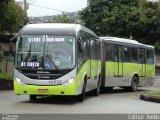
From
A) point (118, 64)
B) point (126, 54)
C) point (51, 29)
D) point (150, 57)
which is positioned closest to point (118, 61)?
point (118, 64)

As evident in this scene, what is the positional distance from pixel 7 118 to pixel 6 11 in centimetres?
1689

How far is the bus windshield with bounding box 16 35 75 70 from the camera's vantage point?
61.4 feet

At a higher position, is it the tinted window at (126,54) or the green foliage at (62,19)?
the green foliage at (62,19)

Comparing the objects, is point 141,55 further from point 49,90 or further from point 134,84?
point 49,90

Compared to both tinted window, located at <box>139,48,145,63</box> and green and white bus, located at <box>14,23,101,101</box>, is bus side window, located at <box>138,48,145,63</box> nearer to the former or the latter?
tinted window, located at <box>139,48,145,63</box>

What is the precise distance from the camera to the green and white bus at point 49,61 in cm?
1842

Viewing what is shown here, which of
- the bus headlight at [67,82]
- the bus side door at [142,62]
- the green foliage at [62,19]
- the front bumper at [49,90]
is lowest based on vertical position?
the front bumper at [49,90]

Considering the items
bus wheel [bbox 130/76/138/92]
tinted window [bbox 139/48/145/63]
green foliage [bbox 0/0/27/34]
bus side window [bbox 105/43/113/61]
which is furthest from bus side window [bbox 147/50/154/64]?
green foliage [bbox 0/0/27/34]

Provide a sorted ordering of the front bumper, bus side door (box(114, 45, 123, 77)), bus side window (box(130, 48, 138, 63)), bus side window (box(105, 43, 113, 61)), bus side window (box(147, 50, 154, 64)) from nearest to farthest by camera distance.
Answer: the front bumper
bus side window (box(105, 43, 113, 61))
bus side door (box(114, 45, 123, 77))
bus side window (box(130, 48, 138, 63))
bus side window (box(147, 50, 154, 64))

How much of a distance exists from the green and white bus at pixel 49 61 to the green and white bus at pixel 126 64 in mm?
6571

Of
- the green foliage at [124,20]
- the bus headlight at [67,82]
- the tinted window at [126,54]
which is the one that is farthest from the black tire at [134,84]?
the green foliage at [124,20]

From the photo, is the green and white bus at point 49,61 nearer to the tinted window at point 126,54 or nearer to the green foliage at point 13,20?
the tinted window at point 126,54

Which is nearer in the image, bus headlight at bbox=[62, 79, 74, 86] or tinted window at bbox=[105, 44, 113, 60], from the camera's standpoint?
bus headlight at bbox=[62, 79, 74, 86]

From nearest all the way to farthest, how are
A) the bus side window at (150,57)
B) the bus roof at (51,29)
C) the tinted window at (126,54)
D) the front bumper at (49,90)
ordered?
the front bumper at (49,90) → the bus roof at (51,29) → the tinted window at (126,54) → the bus side window at (150,57)
